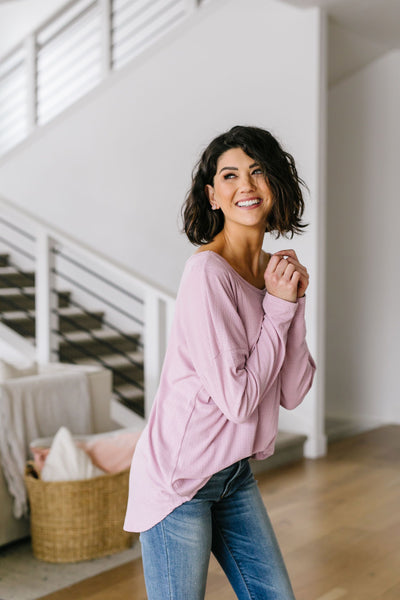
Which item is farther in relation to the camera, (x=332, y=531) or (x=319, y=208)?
(x=319, y=208)

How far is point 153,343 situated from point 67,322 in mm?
1731

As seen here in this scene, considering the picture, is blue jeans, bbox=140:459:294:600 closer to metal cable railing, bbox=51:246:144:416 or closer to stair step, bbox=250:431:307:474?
stair step, bbox=250:431:307:474

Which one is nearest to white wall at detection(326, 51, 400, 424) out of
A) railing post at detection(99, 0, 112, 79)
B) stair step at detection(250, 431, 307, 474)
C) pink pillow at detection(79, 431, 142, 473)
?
stair step at detection(250, 431, 307, 474)

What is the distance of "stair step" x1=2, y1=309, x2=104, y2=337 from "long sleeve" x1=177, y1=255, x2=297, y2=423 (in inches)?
159

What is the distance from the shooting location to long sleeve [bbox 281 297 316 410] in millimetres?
1312

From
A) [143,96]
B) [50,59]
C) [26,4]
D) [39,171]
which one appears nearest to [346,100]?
[143,96]

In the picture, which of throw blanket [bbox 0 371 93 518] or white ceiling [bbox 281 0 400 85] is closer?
throw blanket [bbox 0 371 93 518]

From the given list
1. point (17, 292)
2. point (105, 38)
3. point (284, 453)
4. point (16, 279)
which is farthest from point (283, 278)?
point (105, 38)

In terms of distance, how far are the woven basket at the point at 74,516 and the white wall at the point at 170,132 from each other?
195 cm

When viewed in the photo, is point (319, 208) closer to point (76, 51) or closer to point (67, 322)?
point (67, 322)

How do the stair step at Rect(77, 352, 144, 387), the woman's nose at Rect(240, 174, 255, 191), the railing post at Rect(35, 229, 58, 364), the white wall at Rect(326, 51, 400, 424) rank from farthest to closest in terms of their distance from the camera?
the white wall at Rect(326, 51, 400, 424) → the stair step at Rect(77, 352, 144, 387) → the railing post at Rect(35, 229, 58, 364) → the woman's nose at Rect(240, 174, 255, 191)

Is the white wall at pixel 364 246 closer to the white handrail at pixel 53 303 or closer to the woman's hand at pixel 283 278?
the white handrail at pixel 53 303

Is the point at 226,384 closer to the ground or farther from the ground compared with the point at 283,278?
closer to the ground

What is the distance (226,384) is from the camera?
3.80 feet
